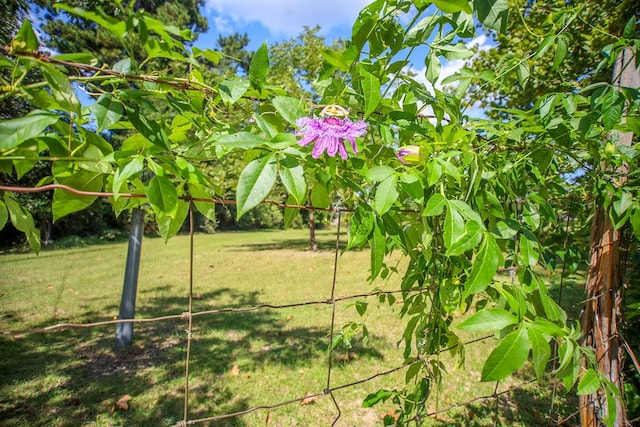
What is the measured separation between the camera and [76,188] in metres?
0.67

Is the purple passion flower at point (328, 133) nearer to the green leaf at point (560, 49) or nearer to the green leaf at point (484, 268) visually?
the green leaf at point (484, 268)

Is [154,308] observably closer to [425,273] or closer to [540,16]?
→ [425,273]

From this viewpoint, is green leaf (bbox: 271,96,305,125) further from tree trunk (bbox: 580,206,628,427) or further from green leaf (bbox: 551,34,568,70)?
tree trunk (bbox: 580,206,628,427)

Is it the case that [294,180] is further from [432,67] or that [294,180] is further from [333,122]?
[432,67]

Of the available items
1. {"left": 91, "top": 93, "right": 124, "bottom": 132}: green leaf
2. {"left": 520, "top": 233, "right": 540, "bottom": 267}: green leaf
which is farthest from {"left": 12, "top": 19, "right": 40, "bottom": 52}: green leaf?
{"left": 520, "top": 233, "right": 540, "bottom": 267}: green leaf

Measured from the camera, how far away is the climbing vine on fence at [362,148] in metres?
0.58

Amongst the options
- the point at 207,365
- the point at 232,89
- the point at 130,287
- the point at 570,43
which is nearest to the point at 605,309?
the point at 232,89

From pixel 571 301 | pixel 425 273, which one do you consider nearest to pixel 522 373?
pixel 571 301

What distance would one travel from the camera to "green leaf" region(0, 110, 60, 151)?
49 cm

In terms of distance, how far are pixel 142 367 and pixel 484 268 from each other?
3148 millimetres

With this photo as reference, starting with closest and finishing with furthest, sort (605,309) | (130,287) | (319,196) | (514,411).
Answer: (319,196) → (605,309) → (514,411) → (130,287)

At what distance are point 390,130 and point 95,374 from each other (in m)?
3.20

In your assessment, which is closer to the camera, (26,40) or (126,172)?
(26,40)

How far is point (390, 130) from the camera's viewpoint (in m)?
0.82
